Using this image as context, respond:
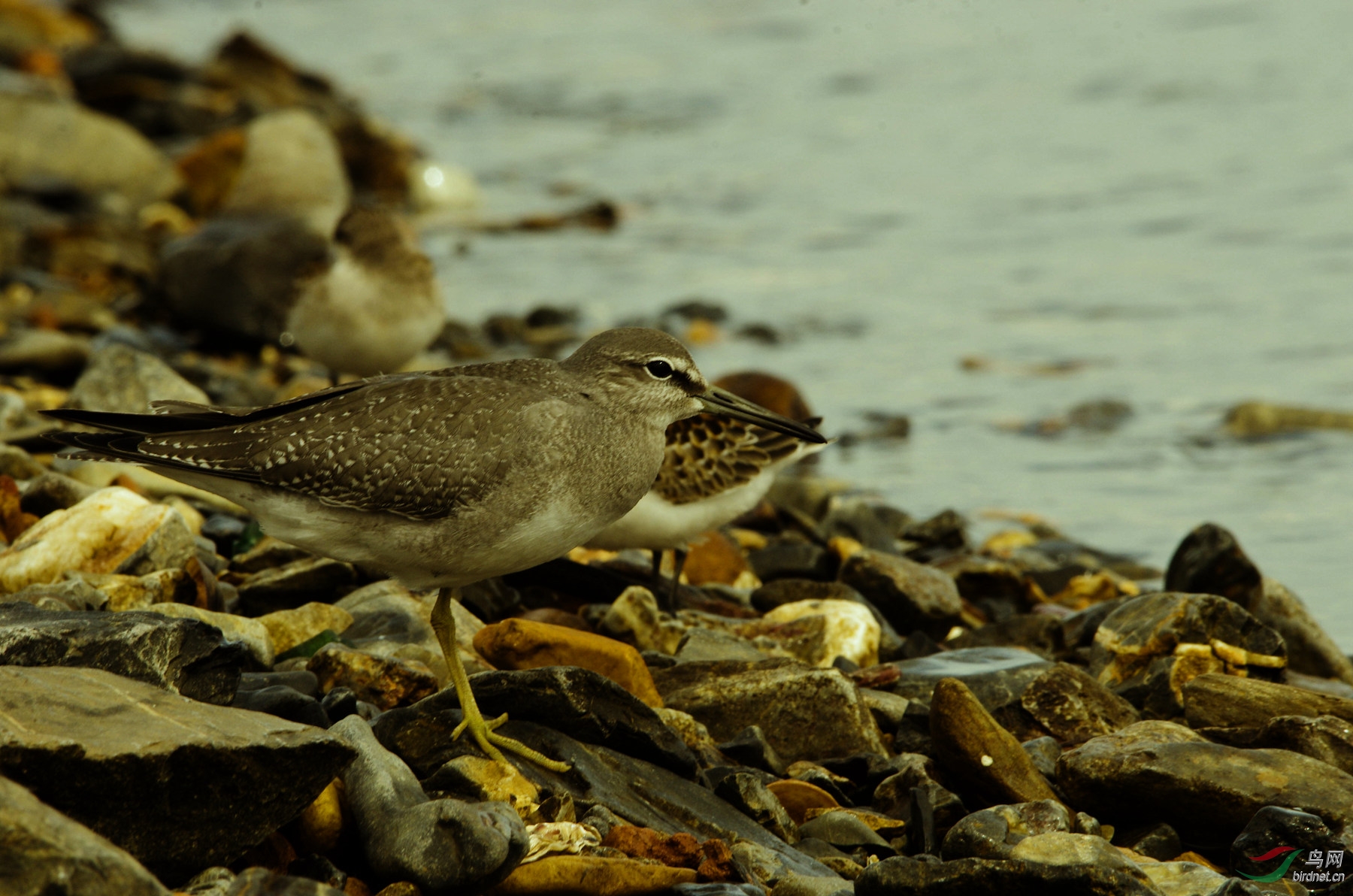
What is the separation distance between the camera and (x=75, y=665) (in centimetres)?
474

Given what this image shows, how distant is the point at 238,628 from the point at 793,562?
361 cm

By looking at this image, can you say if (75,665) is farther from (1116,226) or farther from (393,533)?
(1116,226)

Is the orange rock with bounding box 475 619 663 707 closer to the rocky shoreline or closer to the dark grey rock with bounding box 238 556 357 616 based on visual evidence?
the rocky shoreline

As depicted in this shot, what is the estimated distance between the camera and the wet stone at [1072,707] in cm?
616

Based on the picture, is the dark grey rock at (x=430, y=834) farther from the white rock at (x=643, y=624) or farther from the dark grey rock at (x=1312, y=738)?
the dark grey rock at (x=1312, y=738)

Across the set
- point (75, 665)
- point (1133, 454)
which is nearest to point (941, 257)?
point (1133, 454)

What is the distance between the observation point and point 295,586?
6.82 metres

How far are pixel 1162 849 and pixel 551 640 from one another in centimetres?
240

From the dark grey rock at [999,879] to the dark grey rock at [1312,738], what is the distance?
167 centimetres

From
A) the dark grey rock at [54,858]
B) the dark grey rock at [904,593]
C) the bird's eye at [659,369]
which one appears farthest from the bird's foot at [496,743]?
the dark grey rock at [904,593]

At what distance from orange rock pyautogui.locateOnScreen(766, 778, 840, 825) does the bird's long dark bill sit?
1552 mm

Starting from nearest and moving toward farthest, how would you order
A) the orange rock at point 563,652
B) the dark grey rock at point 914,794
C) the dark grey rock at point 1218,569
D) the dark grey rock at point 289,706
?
the dark grey rock at point 289,706 < the dark grey rock at point 914,794 < the orange rock at point 563,652 < the dark grey rock at point 1218,569

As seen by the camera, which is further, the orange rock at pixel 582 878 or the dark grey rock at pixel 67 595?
the dark grey rock at pixel 67 595

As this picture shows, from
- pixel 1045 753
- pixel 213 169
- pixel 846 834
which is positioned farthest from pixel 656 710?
pixel 213 169
